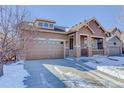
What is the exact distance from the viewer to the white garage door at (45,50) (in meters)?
11.7

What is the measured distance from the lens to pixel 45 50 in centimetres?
1224

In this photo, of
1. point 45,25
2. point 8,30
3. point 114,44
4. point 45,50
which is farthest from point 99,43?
point 8,30

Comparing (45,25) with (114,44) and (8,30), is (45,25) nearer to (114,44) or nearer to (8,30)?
(8,30)

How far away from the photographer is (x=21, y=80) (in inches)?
231

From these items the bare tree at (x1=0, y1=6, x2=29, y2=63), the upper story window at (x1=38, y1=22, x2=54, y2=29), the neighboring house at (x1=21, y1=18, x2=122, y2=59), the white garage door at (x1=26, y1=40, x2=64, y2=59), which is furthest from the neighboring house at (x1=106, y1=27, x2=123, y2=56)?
the bare tree at (x1=0, y1=6, x2=29, y2=63)

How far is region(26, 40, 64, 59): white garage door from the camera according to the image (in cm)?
1166

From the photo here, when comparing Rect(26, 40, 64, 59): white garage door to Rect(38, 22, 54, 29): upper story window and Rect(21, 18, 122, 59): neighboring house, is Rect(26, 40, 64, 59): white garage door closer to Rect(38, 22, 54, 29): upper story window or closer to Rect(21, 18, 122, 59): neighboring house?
Rect(21, 18, 122, 59): neighboring house

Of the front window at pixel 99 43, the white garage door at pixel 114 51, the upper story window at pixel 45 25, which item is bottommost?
the white garage door at pixel 114 51

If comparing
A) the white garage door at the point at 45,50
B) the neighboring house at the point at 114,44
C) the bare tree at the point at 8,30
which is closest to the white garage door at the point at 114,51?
the neighboring house at the point at 114,44

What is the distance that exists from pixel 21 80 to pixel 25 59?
566cm

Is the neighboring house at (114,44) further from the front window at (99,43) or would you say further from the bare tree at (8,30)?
the bare tree at (8,30)

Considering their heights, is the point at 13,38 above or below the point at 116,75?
above
